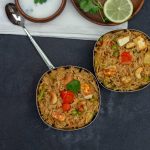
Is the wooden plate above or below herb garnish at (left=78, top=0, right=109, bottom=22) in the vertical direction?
below

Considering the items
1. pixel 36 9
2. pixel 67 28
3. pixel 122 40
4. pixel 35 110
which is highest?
pixel 36 9

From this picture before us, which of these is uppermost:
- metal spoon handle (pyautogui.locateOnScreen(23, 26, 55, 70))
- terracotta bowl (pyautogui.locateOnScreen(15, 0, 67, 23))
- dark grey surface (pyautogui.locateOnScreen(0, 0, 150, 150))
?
terracotta bowl (pyautogui.locateOnScreen(15, 0, 67, 23))

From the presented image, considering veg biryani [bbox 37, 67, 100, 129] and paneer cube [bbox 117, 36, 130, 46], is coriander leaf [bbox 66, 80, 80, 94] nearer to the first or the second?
veg biryani [bbox 37, 67, 100, 129]

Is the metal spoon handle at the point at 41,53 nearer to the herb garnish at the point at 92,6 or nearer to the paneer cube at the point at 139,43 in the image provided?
the herb garnish at the point at 92,6

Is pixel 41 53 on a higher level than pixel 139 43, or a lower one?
higher

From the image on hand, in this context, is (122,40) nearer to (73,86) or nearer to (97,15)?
(97,15)

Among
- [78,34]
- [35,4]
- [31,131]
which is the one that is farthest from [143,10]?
[31,131]

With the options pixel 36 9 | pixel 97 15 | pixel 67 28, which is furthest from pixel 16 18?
pixel 97 15

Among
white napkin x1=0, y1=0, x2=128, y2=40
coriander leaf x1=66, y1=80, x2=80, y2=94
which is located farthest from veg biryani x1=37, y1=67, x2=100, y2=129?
white napkin x1=0, y1=0, x2=128, y2=40
